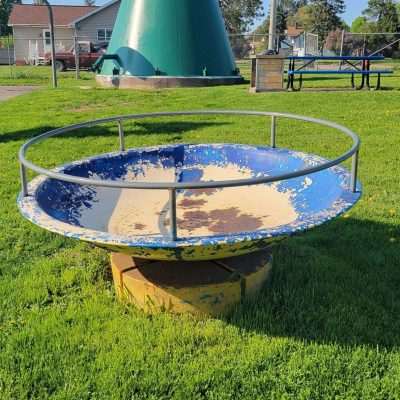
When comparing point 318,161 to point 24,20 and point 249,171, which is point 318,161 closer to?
point 249,171

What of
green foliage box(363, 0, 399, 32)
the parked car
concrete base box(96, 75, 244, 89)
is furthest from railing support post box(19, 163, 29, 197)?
green foliage box(363, 0, 399, 32)

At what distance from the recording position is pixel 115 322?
3.03m

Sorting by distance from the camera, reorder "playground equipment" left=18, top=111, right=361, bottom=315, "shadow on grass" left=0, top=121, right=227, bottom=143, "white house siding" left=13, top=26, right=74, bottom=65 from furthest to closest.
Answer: "white house siding" left=13, top=26, right=74, bottom=65 → "shadow on grass" left=0, top=121, right=227, bottom=143 → "playground equipment" left=18, top=111, right=361, bottom=315

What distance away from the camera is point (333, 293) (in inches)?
130

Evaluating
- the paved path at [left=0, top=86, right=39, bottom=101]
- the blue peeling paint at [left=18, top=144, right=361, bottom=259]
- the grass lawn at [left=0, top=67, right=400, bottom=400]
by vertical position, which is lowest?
the grass lawn at [left=0, top=67, right=400, bottom=400]

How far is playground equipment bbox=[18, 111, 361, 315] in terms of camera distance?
2.52 meters

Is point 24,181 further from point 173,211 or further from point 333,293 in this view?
point 333,293

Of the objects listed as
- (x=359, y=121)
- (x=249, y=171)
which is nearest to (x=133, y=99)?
(x=359, y=121)

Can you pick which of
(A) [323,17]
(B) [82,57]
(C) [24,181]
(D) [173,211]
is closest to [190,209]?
(C) [24,181]

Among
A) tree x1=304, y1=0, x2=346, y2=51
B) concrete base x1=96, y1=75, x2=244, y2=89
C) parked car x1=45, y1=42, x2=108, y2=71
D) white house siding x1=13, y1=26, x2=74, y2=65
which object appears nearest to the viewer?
concrete base x1=96, y1=75, x2=244, y2=89

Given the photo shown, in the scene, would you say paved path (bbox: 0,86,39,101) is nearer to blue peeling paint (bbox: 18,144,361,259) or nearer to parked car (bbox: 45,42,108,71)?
blue peeling paint (bbox: 18,144,361,259)

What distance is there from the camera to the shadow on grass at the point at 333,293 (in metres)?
2.93

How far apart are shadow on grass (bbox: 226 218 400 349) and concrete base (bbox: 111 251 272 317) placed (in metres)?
0.11

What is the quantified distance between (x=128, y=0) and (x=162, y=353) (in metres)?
16.0
